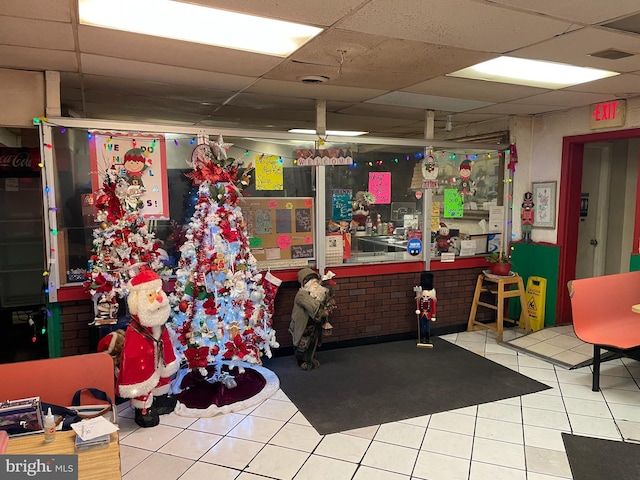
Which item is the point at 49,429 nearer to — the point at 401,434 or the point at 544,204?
the point at 401,434

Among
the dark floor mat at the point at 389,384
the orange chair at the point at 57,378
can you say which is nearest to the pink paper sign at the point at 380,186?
the dark floor mat at the point at 389,384

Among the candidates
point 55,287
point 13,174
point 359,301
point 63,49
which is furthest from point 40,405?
point 13,174

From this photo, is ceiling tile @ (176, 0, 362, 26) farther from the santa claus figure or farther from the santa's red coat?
the santa's red coat

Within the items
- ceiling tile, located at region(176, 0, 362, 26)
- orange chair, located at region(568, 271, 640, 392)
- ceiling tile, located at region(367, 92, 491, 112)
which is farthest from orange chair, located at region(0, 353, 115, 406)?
orange chair, located at region(568, 271, 640, 392)

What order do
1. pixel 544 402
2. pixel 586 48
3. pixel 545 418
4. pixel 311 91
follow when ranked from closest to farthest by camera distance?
pixel 586 48 → pixel 545 418 → pixel 544 402 → pixel 311 91

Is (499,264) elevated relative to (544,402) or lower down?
elevated

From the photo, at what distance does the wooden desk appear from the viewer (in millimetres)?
1663

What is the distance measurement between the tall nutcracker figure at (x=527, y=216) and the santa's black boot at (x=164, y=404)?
4.47 meters

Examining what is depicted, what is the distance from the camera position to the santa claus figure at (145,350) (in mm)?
3080

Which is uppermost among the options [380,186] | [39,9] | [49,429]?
[39,9]

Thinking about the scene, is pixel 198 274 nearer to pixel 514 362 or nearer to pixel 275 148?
pixel 275 148

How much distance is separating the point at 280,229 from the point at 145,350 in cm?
186

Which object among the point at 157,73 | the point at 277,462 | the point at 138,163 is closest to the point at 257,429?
the point at 277,462

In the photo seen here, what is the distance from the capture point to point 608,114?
15.3ft
